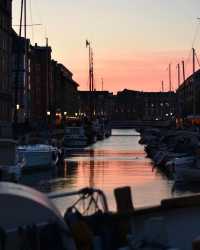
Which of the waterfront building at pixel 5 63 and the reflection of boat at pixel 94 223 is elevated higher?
the waterfront building at pixel 5 63

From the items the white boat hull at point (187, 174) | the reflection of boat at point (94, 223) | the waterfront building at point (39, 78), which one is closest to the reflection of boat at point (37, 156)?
the white boat hull at point (187, 174)

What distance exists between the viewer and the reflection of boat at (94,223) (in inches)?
281

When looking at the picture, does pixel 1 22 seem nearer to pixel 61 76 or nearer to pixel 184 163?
pixel 184 163

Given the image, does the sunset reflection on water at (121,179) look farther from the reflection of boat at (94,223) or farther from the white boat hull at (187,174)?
the reflection of boat at (94,223)

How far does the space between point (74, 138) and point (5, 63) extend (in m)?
17.0

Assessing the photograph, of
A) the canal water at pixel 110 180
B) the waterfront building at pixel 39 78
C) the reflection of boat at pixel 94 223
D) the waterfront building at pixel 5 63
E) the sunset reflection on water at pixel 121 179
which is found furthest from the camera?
the waterfront building at pixel 39 78

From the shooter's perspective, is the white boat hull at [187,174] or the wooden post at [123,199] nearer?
the wooden post at [123,199]

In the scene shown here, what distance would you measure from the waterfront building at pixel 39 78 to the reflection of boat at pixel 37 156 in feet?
307

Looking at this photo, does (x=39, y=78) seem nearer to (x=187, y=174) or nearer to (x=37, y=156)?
(x=37, y=156)

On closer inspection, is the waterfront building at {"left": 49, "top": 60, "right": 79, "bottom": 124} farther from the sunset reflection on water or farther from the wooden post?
the wooden post

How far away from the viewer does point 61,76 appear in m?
188

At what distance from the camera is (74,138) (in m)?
96.3

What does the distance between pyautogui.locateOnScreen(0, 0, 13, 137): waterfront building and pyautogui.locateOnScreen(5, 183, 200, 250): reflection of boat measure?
88.9 m

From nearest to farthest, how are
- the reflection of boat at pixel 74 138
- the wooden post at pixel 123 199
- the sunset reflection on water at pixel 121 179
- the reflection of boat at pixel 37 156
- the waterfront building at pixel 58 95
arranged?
1. the wooden post at pixel 123 199
2. the sunset reflection on water at pixel 121 179
3. the reflection of boat at pixel 37 156
4. the reflection of boat at pixel 74 138
5. the waterfront building at pixel 58 95
